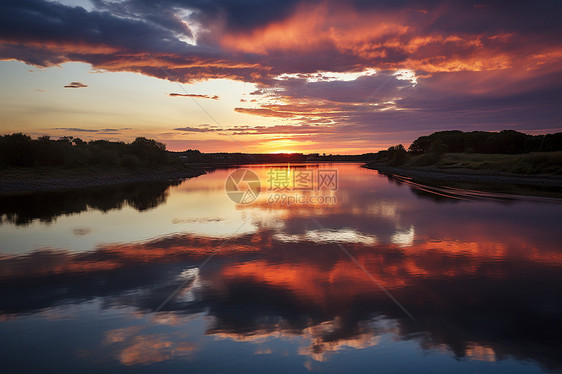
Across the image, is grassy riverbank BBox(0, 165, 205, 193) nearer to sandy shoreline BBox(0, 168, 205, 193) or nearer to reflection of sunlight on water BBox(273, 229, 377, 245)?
sandy shoreline BBox(0, 168, 205, 193)

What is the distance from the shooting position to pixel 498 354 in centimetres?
811

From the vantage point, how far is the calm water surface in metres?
8.04

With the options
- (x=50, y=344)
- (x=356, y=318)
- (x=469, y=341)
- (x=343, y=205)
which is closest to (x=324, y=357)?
(x=356, y=318)

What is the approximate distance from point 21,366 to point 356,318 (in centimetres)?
852

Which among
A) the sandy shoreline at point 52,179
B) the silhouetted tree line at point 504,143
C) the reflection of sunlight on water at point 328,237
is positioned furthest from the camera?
the silhouetted tree line at point 504,143

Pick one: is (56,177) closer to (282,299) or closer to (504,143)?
(282,299)

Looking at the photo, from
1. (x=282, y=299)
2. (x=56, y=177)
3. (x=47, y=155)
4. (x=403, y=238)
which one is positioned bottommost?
(x=403, y=238)

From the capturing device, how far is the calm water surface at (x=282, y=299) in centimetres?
804

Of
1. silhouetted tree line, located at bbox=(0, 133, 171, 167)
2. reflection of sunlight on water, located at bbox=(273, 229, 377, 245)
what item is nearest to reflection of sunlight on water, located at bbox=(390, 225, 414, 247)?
reflection of sunlight on water, located at bbox=(273, 229, 377, 245)

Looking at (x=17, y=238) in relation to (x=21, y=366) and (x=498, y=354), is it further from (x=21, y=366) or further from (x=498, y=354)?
(x=498, y=354)

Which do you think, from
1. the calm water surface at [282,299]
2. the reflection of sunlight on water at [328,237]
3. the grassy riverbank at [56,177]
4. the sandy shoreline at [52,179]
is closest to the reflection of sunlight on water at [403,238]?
the calm water surface at [282,299]

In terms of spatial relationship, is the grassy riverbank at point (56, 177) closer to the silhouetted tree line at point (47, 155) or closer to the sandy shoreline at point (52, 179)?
the sandy shoreline at point (52, 179)

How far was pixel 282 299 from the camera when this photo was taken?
36.7ft

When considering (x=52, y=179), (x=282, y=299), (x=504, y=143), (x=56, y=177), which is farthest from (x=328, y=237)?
(x=504, y=143)
